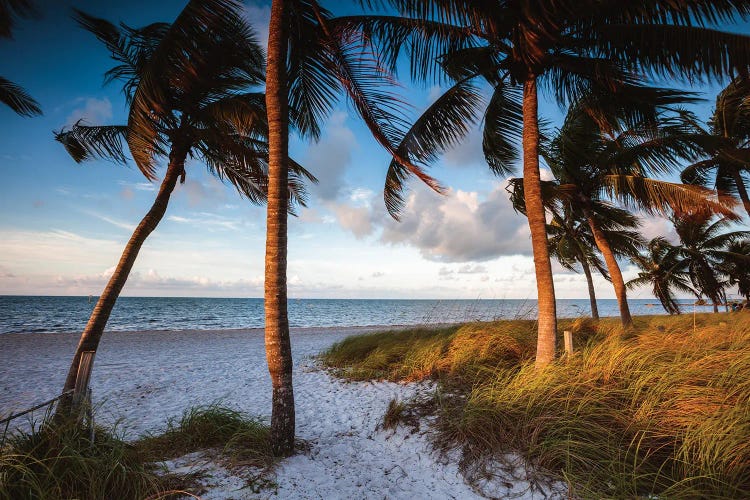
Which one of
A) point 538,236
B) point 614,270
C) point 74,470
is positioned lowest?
point 74,470

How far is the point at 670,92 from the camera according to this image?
539 cm

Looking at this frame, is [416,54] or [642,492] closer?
[642,492]

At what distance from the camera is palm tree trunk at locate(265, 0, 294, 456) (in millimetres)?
3873

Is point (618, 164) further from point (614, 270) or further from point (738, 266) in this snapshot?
point (738, 266)

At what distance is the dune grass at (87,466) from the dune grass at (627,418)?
2.66 meters

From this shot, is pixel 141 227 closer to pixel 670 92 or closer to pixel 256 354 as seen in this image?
pixel 256 354

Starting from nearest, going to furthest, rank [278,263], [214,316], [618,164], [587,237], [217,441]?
1. [278,263]
2. [217,441]
3. [618,164]
4. [587,237]
5. [214,316]

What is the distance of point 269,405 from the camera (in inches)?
246

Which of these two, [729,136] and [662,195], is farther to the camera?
[729,136]

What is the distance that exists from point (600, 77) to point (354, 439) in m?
6.63

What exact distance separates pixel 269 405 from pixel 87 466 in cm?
358

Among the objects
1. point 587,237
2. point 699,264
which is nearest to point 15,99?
point 587,237

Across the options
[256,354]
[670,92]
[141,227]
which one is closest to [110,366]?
[256,354]

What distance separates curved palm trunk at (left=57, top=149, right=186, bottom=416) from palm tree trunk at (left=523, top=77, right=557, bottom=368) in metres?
5.95
